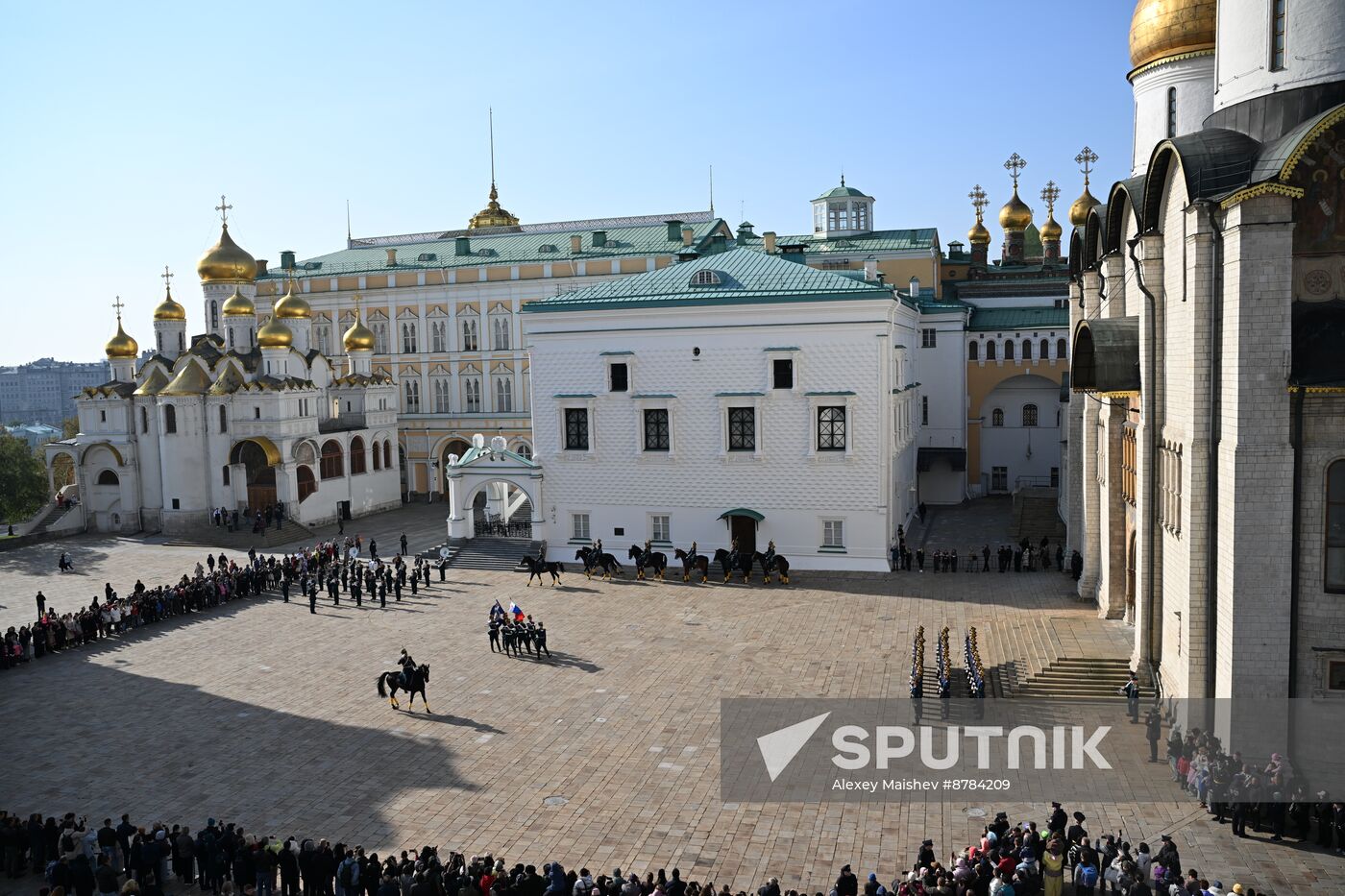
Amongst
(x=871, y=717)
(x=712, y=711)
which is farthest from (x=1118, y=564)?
(x=712, y=711)

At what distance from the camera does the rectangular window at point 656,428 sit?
34312 mm

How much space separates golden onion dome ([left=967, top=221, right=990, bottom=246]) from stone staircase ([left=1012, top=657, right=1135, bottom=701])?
36894 mm

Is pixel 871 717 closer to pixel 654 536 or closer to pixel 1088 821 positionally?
pixel 1088 821

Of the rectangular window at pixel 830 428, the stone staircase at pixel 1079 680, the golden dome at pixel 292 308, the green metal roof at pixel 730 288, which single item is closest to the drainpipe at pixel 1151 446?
the stone staircase at pixel 1079 680

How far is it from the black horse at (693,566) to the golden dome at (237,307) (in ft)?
86.7

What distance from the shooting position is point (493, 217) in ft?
223

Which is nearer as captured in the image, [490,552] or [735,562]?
[735,562]

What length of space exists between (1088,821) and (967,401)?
32.4m

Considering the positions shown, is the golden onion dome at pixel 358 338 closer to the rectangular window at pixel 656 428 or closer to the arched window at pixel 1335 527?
the rectangular window at pixel 656 428

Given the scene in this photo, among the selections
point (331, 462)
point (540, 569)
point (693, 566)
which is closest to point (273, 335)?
point (331, 462)

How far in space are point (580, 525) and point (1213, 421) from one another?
2244cm

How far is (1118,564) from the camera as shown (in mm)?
24156

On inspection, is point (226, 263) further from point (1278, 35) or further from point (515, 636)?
point (1278, 35)

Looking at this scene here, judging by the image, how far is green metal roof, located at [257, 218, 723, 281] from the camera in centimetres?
5331
